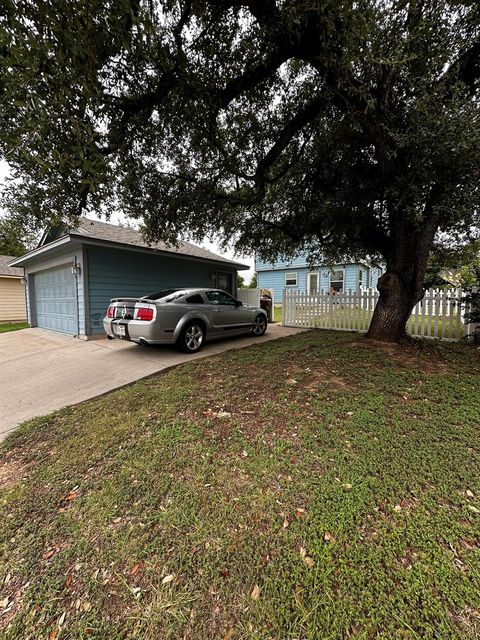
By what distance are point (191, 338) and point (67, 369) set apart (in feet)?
7.76

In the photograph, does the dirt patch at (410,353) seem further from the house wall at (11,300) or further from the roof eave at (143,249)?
the house wall at (11,300)

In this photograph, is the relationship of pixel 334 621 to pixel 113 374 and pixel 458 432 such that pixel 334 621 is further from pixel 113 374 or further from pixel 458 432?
pixel 113 374

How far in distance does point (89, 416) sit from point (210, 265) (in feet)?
28.0

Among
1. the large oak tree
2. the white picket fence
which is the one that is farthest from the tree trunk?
the white picket fence

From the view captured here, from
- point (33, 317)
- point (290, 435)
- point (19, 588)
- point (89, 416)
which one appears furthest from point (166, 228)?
point (33, 317)

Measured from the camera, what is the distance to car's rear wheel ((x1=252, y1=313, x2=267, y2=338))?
757cm

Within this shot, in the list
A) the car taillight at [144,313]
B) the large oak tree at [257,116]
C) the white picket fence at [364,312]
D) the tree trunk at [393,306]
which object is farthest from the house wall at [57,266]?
the tree trunk at [393,306]

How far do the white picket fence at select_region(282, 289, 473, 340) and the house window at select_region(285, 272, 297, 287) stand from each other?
8.03 meters

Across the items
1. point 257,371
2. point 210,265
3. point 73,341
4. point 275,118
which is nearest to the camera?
point 257,371

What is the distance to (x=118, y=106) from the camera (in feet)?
12.0

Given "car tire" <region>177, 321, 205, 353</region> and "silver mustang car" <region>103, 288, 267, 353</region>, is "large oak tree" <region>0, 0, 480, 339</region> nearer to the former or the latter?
"silver mustang car" <region>103, 288, 267, 353</region>

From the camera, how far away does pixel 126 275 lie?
27.6ft

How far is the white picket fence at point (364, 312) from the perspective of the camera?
19.3 feet

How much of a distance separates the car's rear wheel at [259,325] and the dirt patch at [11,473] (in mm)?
5748
